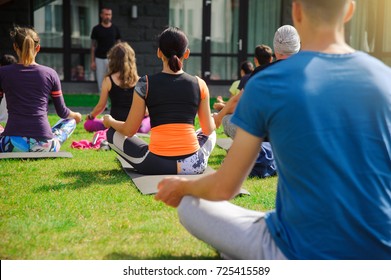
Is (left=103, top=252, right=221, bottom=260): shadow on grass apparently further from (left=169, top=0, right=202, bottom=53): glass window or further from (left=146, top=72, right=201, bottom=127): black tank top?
(left=169, top=0, right=202, bottom=53): glass window

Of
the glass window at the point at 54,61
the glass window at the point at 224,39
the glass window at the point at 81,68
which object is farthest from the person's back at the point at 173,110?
the glass window at the point at 224,39

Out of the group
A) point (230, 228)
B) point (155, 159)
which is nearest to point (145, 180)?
point (155, 159)

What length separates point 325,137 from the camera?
2.46 meters

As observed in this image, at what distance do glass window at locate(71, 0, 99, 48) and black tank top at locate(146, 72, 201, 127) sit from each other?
10224 mm

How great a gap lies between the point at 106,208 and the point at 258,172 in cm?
187

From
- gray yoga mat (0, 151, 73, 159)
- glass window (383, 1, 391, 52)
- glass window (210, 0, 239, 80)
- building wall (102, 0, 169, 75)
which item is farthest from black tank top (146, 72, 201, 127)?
glass window (383, 1, 391, 52)

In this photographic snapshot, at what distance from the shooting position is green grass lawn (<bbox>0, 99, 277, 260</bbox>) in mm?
3523

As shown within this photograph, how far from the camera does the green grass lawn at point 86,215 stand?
11.6ft

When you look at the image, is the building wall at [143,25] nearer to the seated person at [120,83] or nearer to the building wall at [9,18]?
the building wall at [9,18]

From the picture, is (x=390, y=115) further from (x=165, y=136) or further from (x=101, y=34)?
(x=101, y=34)

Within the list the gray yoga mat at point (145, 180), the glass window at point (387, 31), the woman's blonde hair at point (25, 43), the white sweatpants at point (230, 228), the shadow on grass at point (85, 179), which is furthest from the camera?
the glass window at point (387, 31)

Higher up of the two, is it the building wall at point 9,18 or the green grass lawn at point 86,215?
the building wall at point 9,18

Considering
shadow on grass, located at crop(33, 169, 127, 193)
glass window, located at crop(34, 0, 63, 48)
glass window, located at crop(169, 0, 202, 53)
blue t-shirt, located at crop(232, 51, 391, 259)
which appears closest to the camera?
blue t-shirt, located at crop(232, 51, 391, 259)

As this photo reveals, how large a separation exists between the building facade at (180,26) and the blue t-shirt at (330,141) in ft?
41.4
